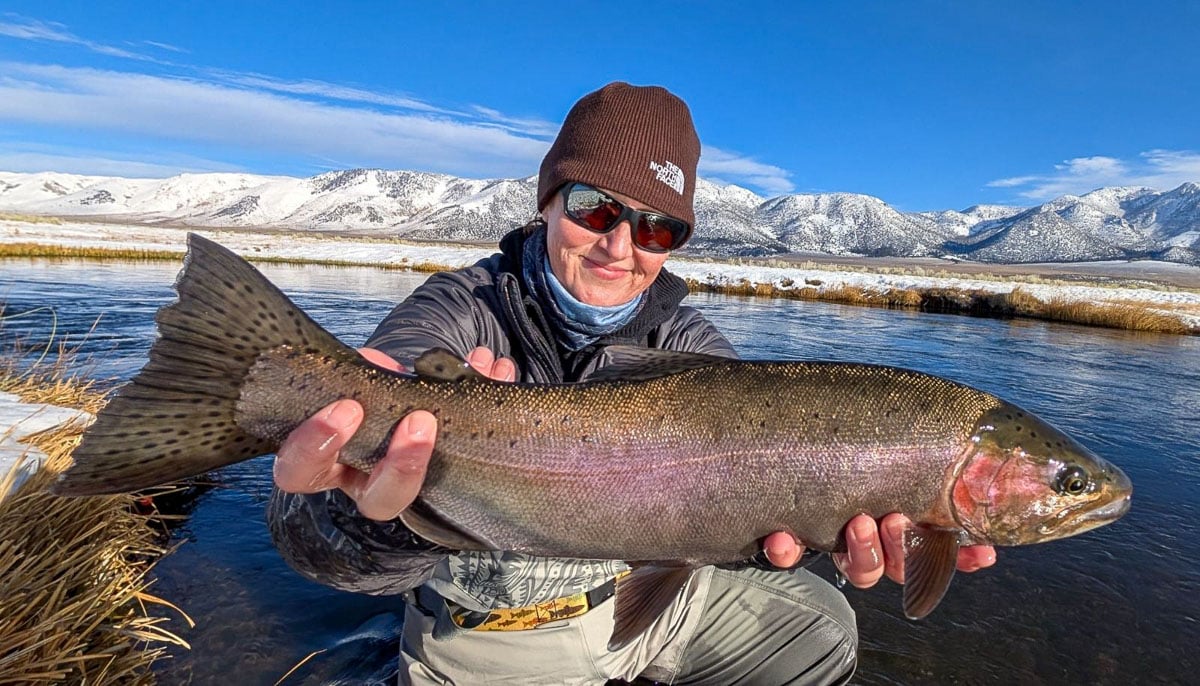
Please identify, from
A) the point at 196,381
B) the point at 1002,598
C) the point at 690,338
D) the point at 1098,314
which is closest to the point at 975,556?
the point at 690,338

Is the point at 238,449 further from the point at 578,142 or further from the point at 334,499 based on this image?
the point at 578,142

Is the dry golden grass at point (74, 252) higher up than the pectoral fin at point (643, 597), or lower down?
lower down

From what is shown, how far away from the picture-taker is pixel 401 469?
1.81 metres

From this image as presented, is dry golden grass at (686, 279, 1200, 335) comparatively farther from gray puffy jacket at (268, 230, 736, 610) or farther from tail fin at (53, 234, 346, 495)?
tail fin at (53, 234, 346, 495)

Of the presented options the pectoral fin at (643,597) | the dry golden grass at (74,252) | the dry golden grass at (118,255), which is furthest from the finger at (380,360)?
the dry golden grass at (74,252)

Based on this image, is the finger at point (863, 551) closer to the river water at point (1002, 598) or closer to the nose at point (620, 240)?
the nose at point (620, 240)

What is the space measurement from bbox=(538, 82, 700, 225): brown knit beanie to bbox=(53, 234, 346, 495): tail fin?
1.48 metres

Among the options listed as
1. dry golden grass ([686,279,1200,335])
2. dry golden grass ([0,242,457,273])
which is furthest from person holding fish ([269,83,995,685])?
dry golden grass ([0,242,457,273])

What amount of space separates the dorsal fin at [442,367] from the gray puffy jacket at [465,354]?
31cm

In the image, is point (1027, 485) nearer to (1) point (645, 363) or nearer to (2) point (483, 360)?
(1) point (645, 363)

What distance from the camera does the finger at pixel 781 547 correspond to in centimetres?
212

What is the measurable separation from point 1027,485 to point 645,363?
137 cm

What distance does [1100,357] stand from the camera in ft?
47.3

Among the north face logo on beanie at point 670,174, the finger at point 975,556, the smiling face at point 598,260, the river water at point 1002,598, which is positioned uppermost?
the north face logo on beanie at point 670,174
